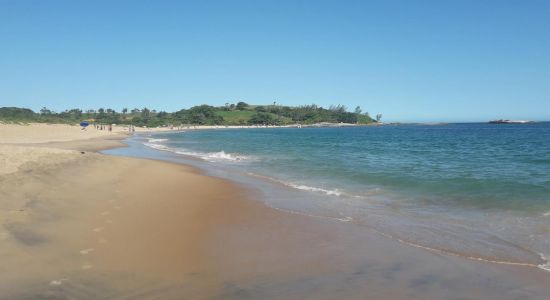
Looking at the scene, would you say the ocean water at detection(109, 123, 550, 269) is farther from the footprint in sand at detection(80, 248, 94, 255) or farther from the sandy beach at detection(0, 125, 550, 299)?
the footprint in sand at detection(80, 248, 94, 255)

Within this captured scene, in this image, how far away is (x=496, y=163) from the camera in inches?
872

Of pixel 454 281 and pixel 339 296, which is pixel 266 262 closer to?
pixel 339 296

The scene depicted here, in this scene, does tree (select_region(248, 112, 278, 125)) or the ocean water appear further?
tree (select_region(248, 112, 278, 125))

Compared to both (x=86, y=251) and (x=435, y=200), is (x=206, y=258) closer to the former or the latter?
(x=86, y=251)

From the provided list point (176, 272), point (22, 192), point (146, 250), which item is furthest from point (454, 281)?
point (22, 192)

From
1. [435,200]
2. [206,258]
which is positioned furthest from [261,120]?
[206,258]

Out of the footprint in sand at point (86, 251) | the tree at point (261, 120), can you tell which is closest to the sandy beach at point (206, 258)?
the footprint in sand at point (86, 251)

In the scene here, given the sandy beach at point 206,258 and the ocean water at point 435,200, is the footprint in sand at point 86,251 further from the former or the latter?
the ocean water at point 435,200

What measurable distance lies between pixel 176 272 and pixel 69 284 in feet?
4.61

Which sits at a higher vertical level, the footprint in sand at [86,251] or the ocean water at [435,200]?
the footprint in sand at [86,251]

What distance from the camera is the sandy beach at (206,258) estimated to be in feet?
17.4

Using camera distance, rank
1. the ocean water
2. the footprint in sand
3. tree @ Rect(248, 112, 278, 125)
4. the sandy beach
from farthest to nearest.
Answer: tree @ Rect(248, 112, 278, 125) → the ocean water → the footprint in sand → the sandy beach

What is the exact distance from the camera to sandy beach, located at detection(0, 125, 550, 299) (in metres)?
5.31

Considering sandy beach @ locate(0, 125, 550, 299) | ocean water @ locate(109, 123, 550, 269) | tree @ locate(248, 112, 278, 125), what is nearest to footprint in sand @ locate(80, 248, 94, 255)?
sandy beach @ locate(0, 125, 550, 299)
